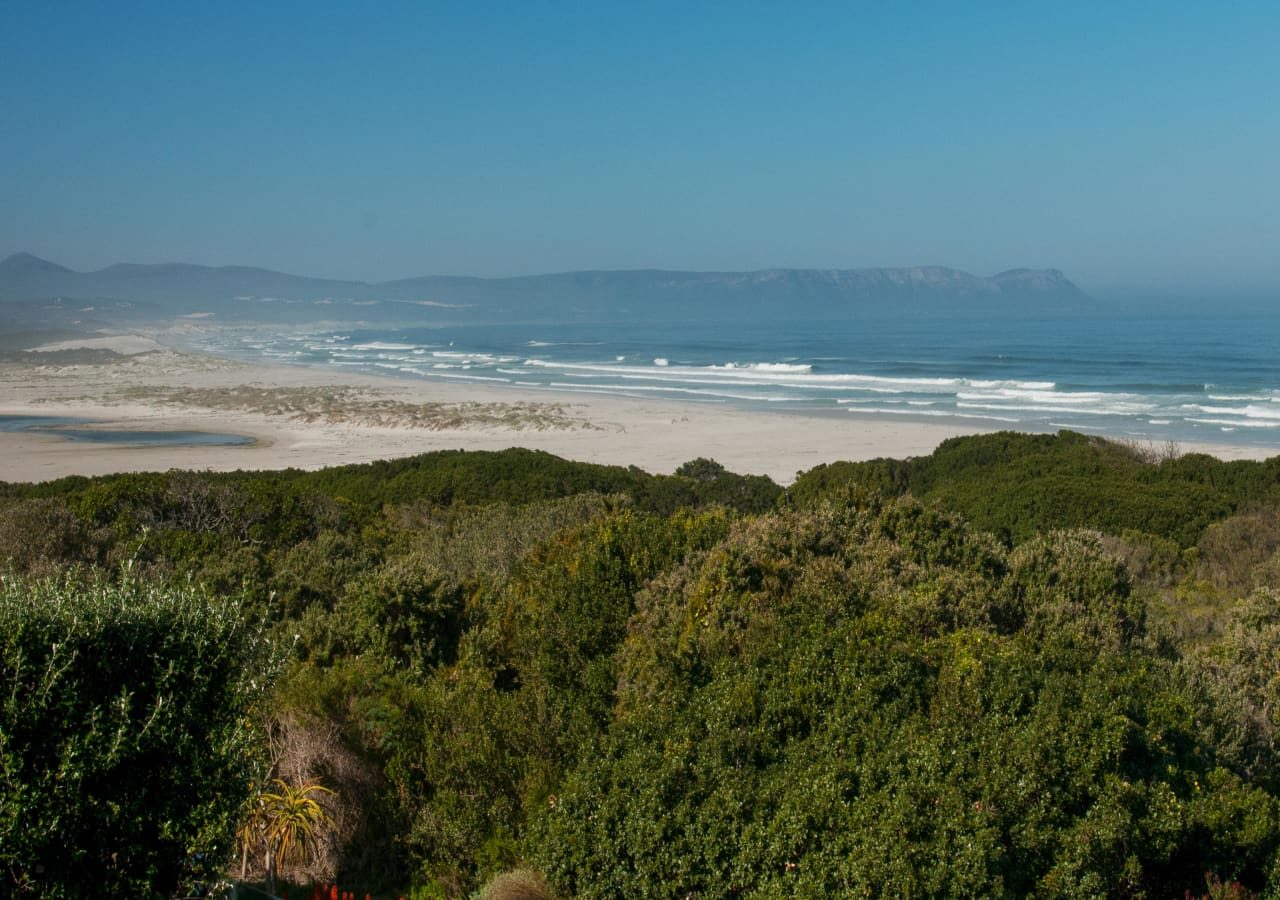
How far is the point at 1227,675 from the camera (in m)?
8.20

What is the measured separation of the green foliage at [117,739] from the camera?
4.62 meters

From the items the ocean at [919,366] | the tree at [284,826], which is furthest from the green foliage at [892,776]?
the ocean at [919,366]

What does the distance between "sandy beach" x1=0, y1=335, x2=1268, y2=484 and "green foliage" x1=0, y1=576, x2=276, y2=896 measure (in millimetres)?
26385

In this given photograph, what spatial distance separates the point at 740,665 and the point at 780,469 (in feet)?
86.2

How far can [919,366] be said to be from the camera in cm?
7169

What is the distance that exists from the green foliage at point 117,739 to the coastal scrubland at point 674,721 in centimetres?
2

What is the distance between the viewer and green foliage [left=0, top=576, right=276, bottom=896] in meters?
4.62

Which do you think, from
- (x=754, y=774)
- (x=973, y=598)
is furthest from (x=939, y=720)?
(x=973, y=598)

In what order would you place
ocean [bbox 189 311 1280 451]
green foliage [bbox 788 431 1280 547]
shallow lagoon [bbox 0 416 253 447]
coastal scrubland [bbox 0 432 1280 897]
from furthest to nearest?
ocean [bbox 189 311 1280 451], shallow lagoon [bbox 0 416 253 447], green foliage [bbox 788 431 1280 547], coastal scrubland [bbox 0 432 1280 897]

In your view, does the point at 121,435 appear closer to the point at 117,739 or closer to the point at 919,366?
the point at 117,739

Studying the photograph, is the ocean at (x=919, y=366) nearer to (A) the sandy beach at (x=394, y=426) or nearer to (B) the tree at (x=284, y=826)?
(A) the sandy beach at (x=394, y=426)

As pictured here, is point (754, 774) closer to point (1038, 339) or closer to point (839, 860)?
point (839, 860)

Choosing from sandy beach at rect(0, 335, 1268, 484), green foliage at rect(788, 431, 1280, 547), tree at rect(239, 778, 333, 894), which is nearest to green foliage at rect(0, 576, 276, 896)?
tree at rect(239, 778, 333, 894)

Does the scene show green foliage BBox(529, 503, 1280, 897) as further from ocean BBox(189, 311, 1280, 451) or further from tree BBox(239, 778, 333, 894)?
ocean BBox(189, 311, 1280, 451)
